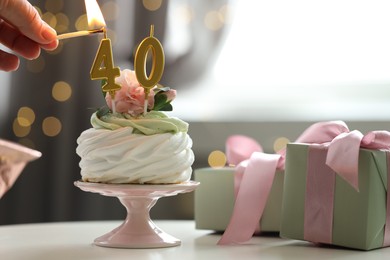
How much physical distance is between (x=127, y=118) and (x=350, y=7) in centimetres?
89

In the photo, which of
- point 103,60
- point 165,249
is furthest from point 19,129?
point 165,249

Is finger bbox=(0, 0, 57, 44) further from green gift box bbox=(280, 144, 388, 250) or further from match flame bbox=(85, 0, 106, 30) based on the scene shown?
green gift box bbox=(280, 144, 388, 250)

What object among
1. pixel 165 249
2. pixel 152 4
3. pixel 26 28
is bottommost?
pixel 165 249

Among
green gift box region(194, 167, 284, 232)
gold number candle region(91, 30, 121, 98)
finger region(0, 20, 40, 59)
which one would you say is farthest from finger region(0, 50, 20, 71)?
green gift box region(194, 167, 284, 232)

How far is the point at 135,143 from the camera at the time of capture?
3.55 ft

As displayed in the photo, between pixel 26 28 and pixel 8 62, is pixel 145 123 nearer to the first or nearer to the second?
pixel 26 28

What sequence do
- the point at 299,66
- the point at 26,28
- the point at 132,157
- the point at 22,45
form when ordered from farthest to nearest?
the point at 299,66 < the point at 22,45 < the point at 26,28 < the point at 132,157

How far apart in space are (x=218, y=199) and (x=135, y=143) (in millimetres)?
311

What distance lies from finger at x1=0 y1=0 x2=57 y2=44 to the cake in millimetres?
151

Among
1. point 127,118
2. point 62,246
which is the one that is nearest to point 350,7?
point 127,118

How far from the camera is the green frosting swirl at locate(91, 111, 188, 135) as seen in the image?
110 cm

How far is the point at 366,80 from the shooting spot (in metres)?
1.80

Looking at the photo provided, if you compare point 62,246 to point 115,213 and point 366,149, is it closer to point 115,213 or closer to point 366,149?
point 366,149

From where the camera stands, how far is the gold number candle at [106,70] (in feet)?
3.67
